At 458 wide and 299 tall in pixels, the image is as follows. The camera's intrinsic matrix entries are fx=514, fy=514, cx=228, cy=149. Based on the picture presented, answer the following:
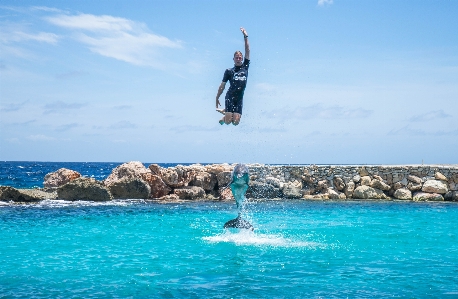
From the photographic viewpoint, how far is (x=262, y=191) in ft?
97.9

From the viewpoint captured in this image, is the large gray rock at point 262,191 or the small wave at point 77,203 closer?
the small wave at point 77,203

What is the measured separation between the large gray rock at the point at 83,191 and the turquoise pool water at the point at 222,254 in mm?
3514

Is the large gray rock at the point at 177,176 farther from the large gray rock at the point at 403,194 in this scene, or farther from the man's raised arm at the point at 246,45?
the man's raised arm at the point at 246,45

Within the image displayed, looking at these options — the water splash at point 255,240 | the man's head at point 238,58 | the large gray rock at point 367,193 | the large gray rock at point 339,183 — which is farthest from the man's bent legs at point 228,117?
the large gray rock at point 339,183

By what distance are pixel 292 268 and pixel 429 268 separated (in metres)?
3.27

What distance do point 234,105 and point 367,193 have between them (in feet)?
60.9

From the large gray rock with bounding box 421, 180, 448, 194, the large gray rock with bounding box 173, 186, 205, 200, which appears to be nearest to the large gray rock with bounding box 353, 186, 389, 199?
the large gray rock with bounding box 421, 180, 448, 194

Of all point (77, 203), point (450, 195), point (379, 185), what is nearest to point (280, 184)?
point (379, 185)

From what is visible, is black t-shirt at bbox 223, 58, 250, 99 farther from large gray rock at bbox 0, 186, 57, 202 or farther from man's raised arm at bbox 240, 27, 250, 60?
large gray rock at bbox 0, 186, 57, 202

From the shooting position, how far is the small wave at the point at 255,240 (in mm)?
15328

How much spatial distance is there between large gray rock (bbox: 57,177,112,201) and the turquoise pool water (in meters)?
3.51

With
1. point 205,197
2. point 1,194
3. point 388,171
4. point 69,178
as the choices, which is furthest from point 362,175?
point 1,194

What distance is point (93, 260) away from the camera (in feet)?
42.3

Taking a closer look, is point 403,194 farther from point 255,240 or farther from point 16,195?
point 16,195
